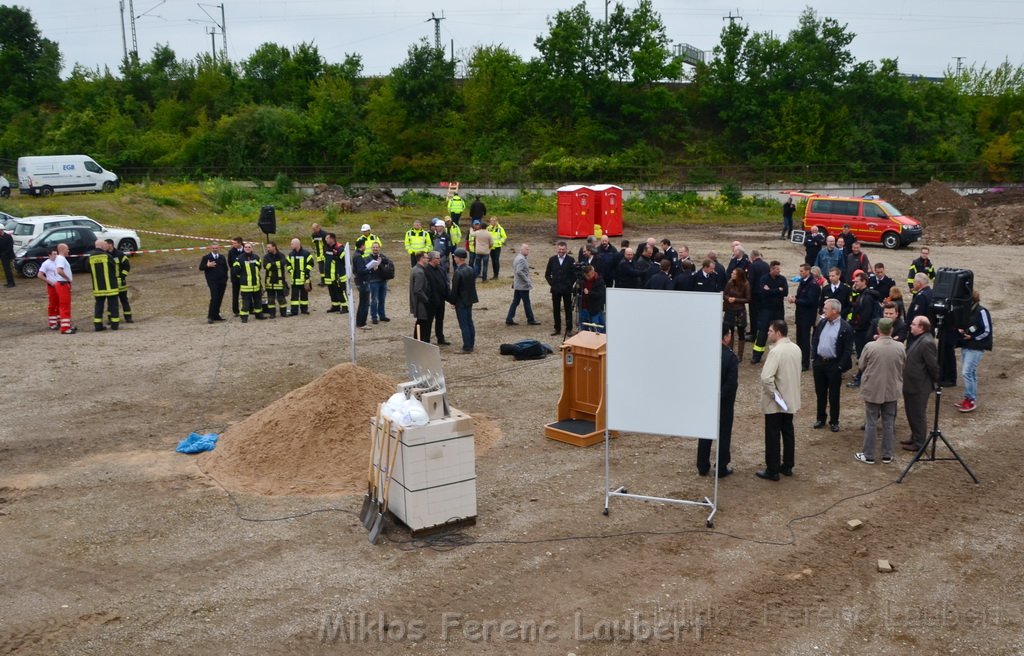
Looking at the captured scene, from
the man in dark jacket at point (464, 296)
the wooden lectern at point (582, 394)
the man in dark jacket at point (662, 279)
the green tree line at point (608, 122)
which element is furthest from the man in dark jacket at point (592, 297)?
the green tree line at point (608, 122)

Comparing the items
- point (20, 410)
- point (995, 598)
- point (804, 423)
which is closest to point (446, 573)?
point (995, 598)

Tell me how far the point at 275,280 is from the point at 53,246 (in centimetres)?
1006

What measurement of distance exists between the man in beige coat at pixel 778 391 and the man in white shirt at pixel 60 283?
48.1 feet

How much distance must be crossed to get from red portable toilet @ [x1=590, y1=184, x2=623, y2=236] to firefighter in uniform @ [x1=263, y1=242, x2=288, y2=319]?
16144 mm

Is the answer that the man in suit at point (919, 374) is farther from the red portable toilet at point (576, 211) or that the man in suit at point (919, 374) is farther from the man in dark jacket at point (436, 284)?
the red portable toilet at point (576, 211)

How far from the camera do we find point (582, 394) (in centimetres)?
1190

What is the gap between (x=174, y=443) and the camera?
11.9 metres

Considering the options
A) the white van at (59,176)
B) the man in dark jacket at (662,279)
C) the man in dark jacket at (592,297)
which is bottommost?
the man in dark jacket at (592,297)

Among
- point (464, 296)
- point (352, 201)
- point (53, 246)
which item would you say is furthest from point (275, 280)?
point (352, 201)

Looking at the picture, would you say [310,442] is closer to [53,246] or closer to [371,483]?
[371,483]

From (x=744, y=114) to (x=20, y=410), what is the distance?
167 ft

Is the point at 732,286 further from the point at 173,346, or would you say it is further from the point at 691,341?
the point at 173,346

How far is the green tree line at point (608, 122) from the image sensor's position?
54.4 metres

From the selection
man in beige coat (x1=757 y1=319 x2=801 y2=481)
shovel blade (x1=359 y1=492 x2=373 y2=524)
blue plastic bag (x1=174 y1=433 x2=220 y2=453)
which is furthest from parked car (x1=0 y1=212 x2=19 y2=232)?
man in beige coat (x1=757 y1=319 x2=801 y2=481)
